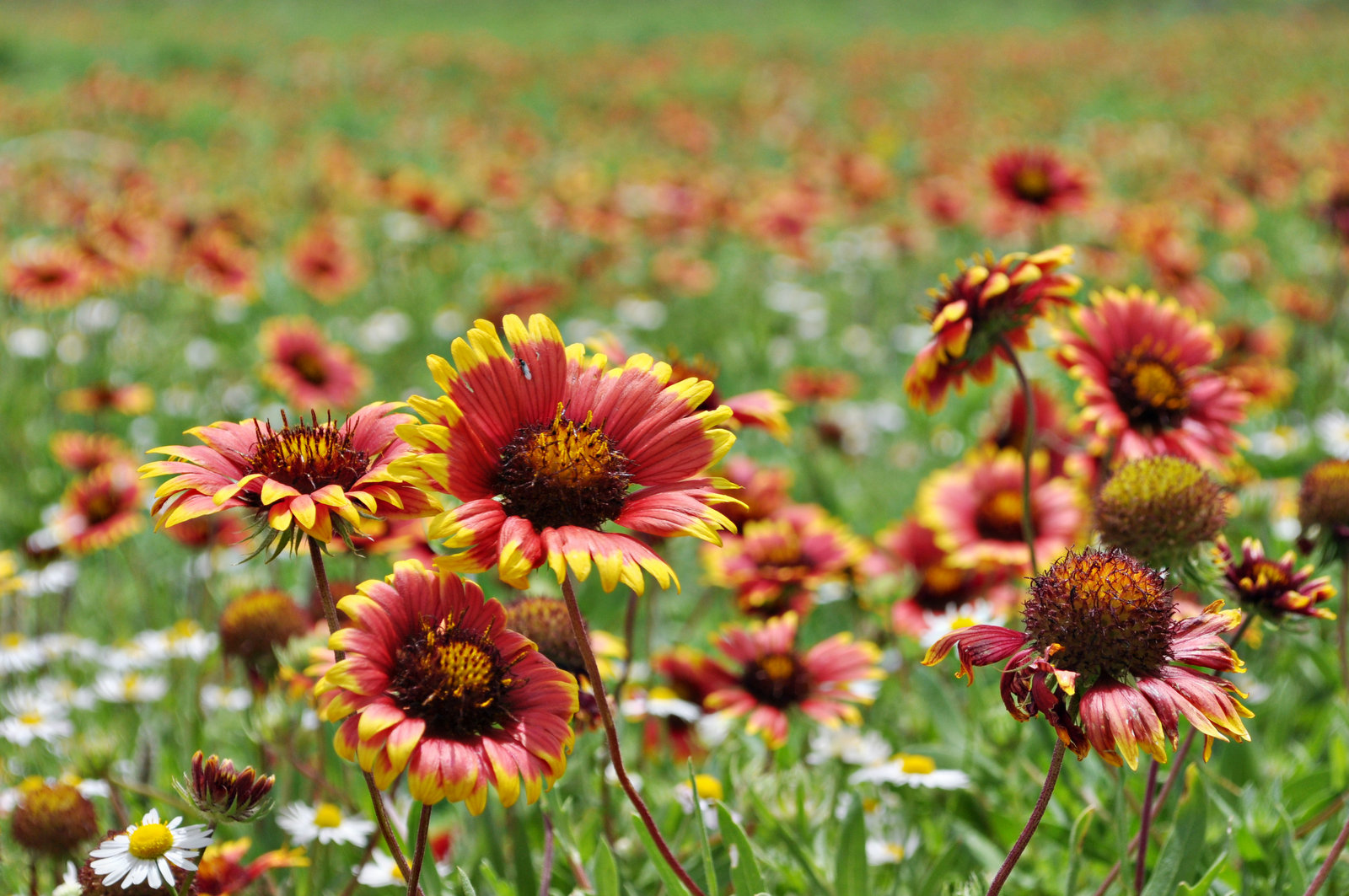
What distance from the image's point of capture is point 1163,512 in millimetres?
1508

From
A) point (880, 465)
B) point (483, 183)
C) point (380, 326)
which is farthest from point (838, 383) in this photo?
point (483, 183)

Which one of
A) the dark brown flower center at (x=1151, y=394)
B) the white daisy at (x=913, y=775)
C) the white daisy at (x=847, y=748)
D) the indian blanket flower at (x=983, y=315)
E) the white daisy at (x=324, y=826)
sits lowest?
the white daisy at (x=847, y=748)

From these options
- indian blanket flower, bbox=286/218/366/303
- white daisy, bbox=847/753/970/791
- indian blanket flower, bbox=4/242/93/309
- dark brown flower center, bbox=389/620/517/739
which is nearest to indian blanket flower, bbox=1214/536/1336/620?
white daisy, bbox=847/753/970/791

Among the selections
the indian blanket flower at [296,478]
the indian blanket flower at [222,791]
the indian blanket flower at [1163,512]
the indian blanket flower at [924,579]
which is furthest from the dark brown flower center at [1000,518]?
the indian blanket flower at [222,791]

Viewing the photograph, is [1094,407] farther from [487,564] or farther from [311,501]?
[311,501]

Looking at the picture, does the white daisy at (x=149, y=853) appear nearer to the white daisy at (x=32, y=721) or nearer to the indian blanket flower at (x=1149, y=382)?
the white daisy at (x=32, y=721)

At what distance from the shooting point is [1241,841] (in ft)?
5.63

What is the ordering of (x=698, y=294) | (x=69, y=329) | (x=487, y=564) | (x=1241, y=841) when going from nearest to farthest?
(x=487, y=564), (x=1241, y=841), (x=69, y=329), (x=698, y=294)

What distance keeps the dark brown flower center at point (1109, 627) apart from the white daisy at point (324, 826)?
1.02 meters

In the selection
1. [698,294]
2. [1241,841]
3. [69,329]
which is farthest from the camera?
[698,294]

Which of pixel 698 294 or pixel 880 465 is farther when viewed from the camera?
pixel 698 294

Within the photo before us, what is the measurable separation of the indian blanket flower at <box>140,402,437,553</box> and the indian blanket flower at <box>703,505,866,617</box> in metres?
1.14

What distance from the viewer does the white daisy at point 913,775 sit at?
1.78 m

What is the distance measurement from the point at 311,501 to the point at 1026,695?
765 mm
